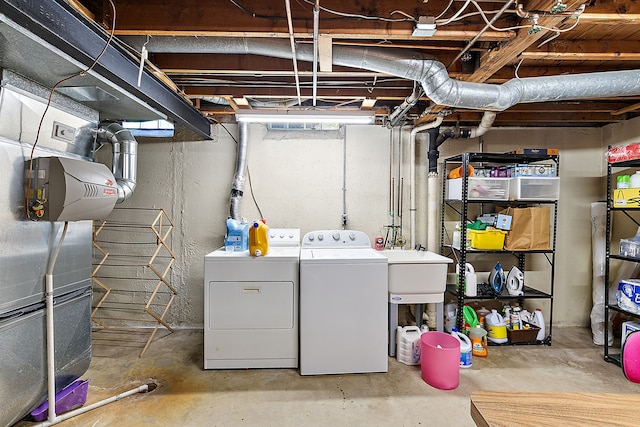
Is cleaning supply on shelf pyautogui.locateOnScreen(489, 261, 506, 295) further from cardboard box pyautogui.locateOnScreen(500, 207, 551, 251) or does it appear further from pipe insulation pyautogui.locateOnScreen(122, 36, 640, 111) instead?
pipe insulation pyautogui.locateOnScreen(122, 36, 640, 111)

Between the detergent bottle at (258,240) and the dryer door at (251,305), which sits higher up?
the detergent bottle at (258,240)

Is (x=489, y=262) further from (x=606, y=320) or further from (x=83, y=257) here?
(x=83, y=257)

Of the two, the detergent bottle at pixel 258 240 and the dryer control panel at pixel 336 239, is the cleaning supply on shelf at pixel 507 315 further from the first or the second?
the detergent bottle at pixel 258 240

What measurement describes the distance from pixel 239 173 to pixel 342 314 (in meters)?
1.74

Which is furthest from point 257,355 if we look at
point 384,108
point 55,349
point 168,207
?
point 384,108

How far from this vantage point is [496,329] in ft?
9.90

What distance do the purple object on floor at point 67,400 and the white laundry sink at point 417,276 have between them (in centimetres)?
233

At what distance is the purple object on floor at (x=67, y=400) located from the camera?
6.34 ft

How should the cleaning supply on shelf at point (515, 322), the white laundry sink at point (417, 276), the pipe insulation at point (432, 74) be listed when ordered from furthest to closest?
1. the cleaning supply on shelf at point (515, 322)
2. the white laundry sink at point (417, 276)
3. the pipe insulation at point (432, 74)

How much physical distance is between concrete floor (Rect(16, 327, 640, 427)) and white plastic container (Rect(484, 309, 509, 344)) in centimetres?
7

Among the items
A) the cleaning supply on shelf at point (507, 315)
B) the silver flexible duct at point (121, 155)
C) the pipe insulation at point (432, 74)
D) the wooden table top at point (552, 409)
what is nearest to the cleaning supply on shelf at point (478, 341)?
the cleaning supply on shelf at point (507, 315)

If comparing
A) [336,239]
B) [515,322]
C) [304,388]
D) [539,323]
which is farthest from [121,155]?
[539,323]

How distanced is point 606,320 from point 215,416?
3327 mm

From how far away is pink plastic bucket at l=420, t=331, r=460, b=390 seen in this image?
227 cm
